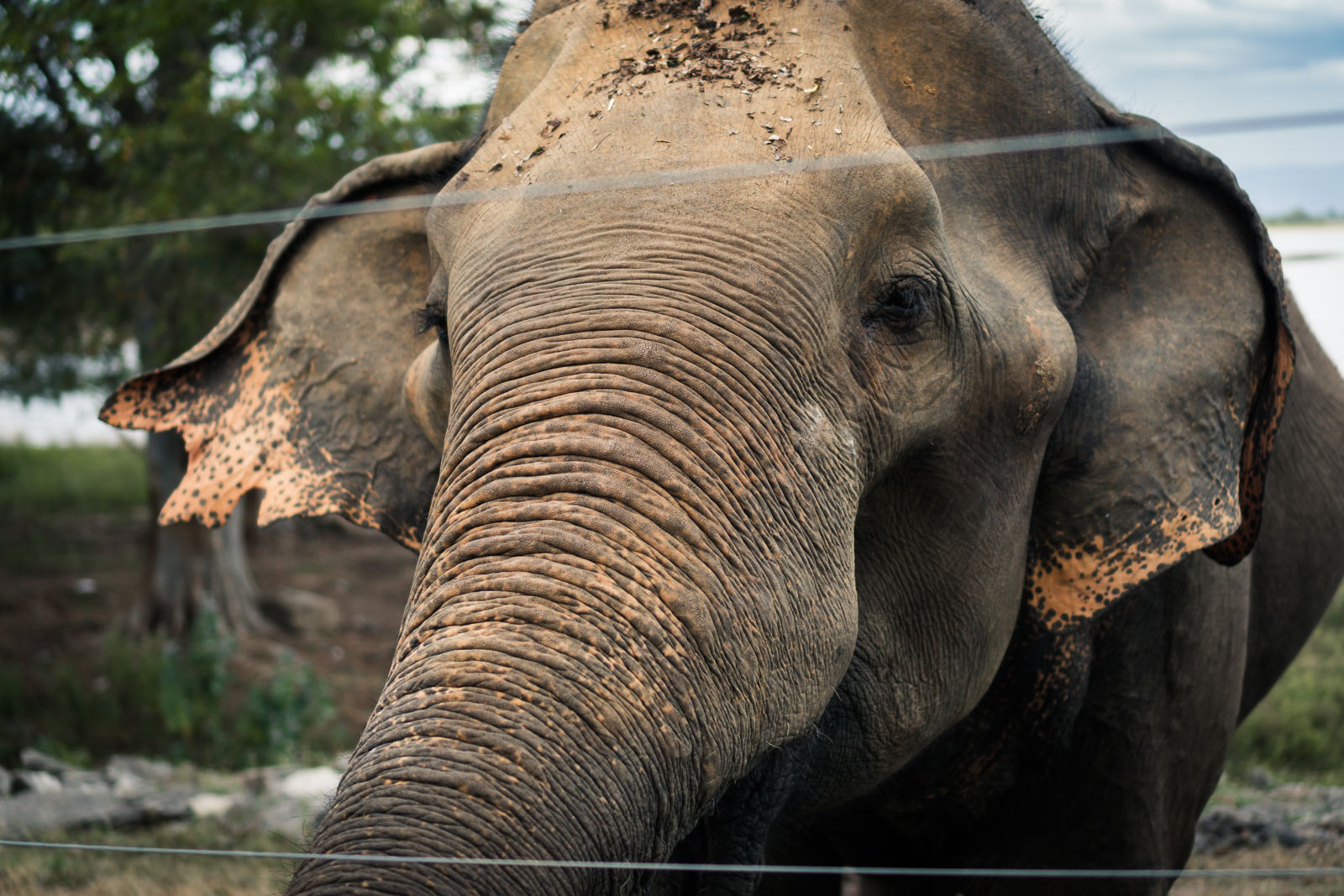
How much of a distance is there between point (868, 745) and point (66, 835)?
14.3ft

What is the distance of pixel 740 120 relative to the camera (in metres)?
1.87

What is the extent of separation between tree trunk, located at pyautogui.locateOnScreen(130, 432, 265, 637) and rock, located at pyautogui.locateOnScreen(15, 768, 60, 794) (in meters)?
4.22

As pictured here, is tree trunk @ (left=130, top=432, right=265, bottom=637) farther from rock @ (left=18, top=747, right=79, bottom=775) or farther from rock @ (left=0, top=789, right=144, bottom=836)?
rock @ (left=0, top=789, right=144, bottom=836)

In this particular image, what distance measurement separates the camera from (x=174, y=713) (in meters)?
8.36

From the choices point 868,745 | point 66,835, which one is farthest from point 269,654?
point 868,745

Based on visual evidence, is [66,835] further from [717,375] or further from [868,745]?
[717,375]

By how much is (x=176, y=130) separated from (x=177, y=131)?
0.5 inches

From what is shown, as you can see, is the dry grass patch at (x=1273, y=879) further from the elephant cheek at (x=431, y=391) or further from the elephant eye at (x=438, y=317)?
the elephant eye at (x=438, y=317)

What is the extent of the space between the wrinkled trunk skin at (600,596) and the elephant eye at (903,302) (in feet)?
0.69

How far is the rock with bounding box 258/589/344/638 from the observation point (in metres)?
11.8

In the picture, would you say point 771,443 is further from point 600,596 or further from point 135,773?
point 135,773

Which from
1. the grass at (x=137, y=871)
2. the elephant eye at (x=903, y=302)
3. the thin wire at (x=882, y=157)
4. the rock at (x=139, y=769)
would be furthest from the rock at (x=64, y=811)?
the elephant eye at (x=903, y=302)

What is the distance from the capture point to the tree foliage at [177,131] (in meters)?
7.36

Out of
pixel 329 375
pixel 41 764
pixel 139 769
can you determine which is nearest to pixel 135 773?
pixel 139 769
